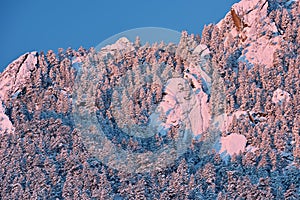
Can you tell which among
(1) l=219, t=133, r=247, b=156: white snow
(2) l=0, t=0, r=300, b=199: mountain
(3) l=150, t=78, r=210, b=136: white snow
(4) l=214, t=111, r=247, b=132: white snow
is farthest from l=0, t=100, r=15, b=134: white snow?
(1) l=219, t=133, r=247, b=156: white snow

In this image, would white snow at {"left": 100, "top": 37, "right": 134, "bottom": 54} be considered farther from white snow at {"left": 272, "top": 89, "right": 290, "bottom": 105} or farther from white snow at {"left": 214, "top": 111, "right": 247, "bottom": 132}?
white snow at {"left": 272, "top": 89, "right": 290, "bottom": 105}

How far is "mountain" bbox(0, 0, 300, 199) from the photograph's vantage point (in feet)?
529

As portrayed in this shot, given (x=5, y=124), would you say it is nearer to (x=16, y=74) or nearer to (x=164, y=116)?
(x=16, y=74)

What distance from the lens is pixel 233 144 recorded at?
170250mm

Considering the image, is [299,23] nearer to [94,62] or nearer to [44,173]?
[94,62]

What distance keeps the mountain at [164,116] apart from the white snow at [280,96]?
0.54 ft

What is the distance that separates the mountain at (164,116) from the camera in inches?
6344

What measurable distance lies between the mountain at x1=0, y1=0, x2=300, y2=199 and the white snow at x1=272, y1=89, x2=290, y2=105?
166 mm

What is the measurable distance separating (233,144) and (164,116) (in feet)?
36.9

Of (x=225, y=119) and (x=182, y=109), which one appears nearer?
(x=225, y=119)

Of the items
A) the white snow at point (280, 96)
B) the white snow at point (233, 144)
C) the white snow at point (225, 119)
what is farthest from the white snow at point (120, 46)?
the white snow at point (233, 144)

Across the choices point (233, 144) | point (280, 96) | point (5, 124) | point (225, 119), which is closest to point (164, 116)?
point (225, 119)

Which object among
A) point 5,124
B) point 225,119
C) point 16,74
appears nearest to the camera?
point 225,119

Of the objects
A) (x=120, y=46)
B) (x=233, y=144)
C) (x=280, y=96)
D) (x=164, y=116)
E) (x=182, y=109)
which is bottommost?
(x=233, y=144)
